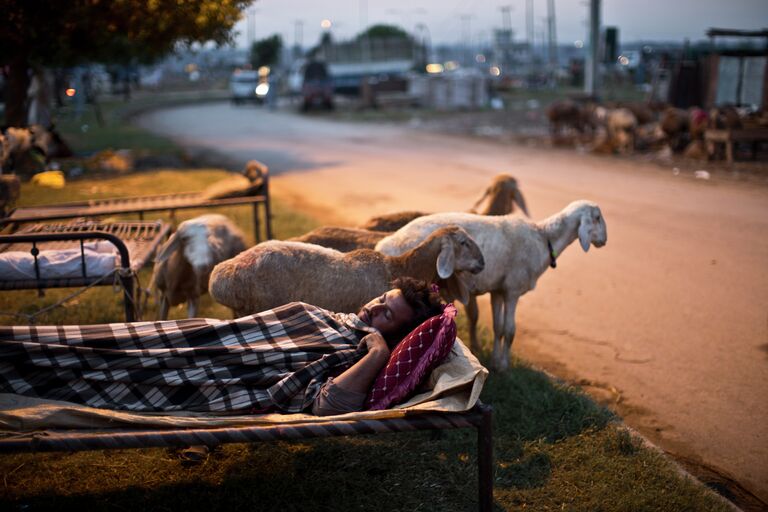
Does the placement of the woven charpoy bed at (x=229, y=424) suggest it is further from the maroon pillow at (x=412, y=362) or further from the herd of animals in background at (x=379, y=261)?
the herd of animals in background at (x=379, y=261)

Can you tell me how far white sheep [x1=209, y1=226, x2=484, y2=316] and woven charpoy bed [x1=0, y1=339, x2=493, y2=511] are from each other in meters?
1.31

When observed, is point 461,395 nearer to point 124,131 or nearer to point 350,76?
point 124,131

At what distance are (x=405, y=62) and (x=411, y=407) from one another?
56.5 metres

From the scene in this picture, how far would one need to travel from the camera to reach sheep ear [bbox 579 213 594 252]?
19.3 feet

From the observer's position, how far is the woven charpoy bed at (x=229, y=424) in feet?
11.1

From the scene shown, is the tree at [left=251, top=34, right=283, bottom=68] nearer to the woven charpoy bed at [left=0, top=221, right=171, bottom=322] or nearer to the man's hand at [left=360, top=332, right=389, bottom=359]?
the woven charpoy bed at [left=0, top=221, right=171, bottom=322]

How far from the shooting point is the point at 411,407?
3.57 m

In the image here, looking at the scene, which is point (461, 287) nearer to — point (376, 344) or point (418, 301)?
point (418, 301)

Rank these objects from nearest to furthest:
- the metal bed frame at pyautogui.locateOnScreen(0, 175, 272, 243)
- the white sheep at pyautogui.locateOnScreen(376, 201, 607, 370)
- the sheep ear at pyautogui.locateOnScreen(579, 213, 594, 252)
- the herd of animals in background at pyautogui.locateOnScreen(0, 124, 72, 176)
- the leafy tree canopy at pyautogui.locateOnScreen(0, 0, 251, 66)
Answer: the white sheep at pyautogui.locateOnScreen(376, 201, 607, 370) < the sheep ear at pyautogui.locateOnScreen(579, 213, 594, 252) < the metal bed frame at pyautogui.locateOnScreen(0, 175, 272, 243) < the herd of animals in background at pyautogui.locateOnScreen(0, 124, 72, 176) < the leafy tree canopy at pyautogui.locateOnScreen(0, 0, 251, 66)

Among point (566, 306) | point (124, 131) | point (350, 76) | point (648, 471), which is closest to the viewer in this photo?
point (648, 471)

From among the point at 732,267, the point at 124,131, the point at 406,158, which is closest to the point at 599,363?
the point at 732,267

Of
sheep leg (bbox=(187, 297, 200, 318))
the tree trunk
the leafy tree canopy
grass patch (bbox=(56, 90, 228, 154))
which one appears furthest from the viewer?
grass patch (bbox=(56, 90, 228, 154))

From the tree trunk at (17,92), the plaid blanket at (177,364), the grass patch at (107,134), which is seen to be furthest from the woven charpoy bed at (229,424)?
the grass patch at (107,134)

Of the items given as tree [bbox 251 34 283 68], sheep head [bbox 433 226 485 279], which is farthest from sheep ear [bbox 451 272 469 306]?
tree [bbox 251 34 283 68]
